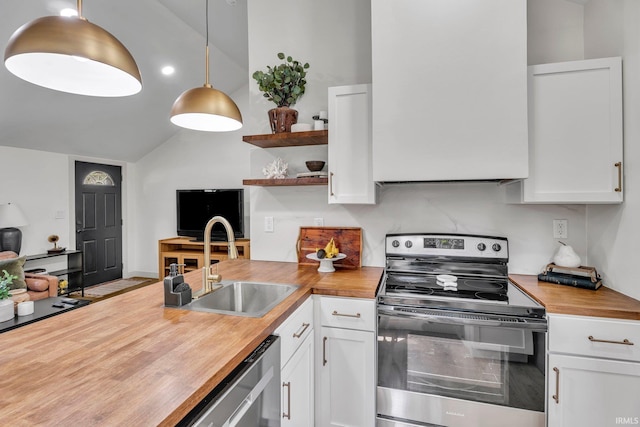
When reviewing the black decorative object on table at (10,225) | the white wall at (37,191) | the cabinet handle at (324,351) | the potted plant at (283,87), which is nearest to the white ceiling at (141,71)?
the white wall at (37,191)

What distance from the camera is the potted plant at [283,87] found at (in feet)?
7.24

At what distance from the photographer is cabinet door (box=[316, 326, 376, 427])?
166 centimetres

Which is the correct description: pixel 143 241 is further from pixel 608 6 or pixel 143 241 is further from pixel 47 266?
pixel 608 6

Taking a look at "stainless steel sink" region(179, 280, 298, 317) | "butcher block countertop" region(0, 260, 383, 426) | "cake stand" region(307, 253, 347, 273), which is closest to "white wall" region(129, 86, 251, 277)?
"cake stand" region(307, 253, 347, 273)

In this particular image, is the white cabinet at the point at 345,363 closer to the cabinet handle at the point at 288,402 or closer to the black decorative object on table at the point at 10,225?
the cabinet handle at the point at 288,402

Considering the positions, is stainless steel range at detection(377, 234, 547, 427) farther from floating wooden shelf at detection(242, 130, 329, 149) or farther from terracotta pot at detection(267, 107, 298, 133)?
terracotta pot at detection(267, 107, 298, 133)

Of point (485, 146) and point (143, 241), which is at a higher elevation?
point (485, 146)

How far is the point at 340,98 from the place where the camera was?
199 cm

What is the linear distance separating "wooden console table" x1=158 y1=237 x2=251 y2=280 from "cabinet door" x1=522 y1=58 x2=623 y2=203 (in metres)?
4.01

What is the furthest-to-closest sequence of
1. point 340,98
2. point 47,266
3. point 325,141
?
point 47,266
point 325,141
point 340,98

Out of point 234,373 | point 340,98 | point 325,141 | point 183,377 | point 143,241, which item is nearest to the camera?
point 183,377

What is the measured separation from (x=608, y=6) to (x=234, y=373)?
8.21 ft

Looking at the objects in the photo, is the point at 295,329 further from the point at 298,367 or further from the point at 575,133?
the point at 575,133

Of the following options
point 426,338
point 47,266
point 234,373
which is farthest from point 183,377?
point 47,266
